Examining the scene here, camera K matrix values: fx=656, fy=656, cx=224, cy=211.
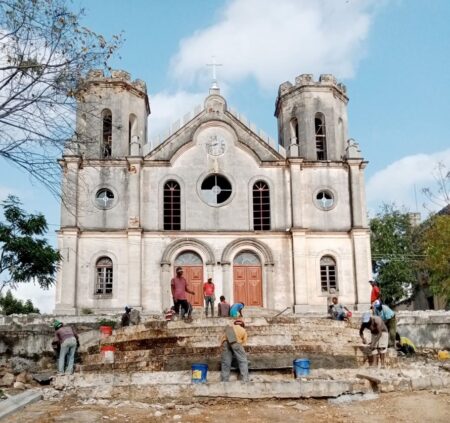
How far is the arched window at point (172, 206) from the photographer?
2930 centimetres

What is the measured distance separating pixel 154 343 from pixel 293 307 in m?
12.6

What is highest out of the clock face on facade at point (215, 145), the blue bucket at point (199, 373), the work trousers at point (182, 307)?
the clock face on facade at point (215, 145)

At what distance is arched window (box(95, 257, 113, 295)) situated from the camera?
92.3ft

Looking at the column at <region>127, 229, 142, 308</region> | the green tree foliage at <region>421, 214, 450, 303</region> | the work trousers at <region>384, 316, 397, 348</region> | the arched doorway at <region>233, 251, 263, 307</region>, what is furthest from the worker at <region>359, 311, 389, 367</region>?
the green tree foliage at <region>421, 214, 450, 303</region>

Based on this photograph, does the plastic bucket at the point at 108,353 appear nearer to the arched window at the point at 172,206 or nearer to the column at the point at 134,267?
the column at the point at 134,267

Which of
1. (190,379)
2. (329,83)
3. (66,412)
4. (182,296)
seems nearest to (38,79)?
(66,412)

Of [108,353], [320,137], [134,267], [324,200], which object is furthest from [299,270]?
[108,353]

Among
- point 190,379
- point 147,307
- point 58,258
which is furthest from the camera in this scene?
point 147,307

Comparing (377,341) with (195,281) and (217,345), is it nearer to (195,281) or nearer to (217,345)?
(217,345)

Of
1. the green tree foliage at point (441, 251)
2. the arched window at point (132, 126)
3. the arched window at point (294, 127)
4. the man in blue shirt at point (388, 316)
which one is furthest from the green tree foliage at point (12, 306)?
the man in blue shirt at point (388, 316)

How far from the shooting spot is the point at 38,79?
38.2ft

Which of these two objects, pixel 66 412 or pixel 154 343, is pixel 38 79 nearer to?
pixel 66 412

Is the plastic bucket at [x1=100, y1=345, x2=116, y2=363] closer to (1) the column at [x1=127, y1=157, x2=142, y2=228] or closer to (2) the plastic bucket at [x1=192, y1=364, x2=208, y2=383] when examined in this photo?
(2) the plastic bucket at [x1=192, y1=364, x2=208, y2=383]

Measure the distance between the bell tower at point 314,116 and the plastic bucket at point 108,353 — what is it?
1679cm
